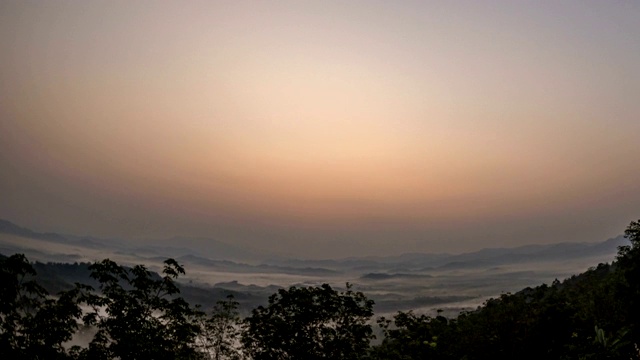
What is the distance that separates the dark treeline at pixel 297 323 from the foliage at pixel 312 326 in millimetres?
41

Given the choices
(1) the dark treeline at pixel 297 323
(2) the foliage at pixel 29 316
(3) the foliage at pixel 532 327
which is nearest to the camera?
(2) the foliage at pixel 29 316

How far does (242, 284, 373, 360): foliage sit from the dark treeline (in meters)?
0.04

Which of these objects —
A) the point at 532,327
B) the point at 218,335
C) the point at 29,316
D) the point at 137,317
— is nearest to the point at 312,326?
the point at 137,317

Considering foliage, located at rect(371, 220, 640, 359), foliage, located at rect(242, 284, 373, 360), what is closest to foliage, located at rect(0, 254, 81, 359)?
foliage, located at rect(242, 284, 373, 360)

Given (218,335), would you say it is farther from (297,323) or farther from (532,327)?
(532,327)

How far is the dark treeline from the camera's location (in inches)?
516

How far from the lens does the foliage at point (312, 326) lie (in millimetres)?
17562

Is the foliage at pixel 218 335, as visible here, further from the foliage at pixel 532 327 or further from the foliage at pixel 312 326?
the foliage at pixel 532 327

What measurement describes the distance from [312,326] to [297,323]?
665mm

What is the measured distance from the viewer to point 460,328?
18.3 m

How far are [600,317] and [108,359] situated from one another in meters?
18.3

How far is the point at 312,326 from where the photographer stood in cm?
1781

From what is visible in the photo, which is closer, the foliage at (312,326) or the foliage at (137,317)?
the foliage at (137,317)

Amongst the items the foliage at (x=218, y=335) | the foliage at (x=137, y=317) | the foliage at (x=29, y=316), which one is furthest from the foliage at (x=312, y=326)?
the foliage at (x=29, y=316)
